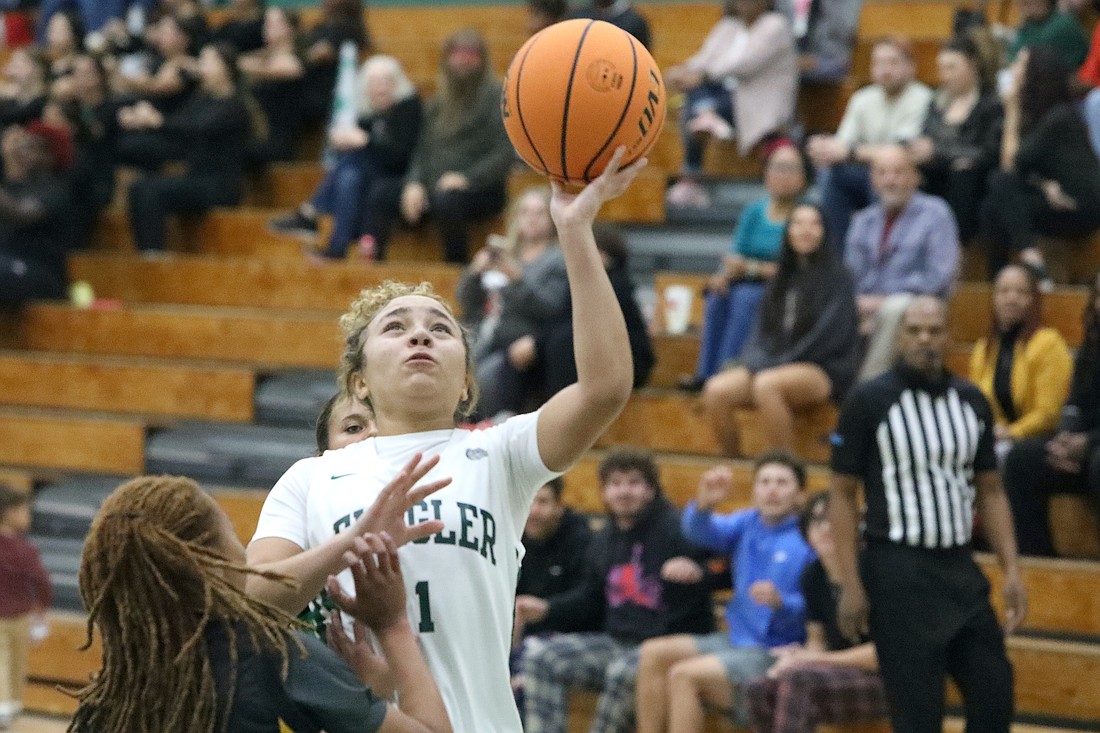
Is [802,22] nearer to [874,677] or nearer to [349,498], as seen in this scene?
[874,677]

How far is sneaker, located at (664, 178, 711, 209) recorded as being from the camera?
8914 millimetres

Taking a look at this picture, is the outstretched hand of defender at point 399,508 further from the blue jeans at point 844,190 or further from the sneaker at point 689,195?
the sneaker at point 689,195

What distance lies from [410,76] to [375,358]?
25.8ft

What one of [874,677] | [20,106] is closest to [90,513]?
[20,106]

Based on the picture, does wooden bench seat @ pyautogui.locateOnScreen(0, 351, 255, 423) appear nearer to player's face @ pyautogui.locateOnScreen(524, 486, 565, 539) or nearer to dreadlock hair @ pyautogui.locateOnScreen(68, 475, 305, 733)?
player's face @ pyautogui.locateOnScreen(524, 486, 565, 539)

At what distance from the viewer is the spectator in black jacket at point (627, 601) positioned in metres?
6.32

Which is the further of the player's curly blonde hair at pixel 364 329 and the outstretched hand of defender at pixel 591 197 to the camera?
the player's curly blonde hair at pixel 364 329

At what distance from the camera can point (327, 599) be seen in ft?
9.86

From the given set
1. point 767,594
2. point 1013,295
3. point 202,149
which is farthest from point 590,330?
point 202,149

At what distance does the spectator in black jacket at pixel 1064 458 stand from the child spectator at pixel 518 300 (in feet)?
6.57

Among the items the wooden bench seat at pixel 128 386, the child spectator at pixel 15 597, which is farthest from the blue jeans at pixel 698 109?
the child spectator at pixel 15 597

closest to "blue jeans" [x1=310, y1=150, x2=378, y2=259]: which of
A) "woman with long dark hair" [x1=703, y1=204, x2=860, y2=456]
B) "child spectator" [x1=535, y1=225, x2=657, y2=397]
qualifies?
"child spectator" [x1=535, y1=225, x2=657, y2=397]

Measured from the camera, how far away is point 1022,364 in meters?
6.69

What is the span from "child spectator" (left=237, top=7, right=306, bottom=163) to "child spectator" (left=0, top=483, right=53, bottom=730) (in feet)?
10.5
